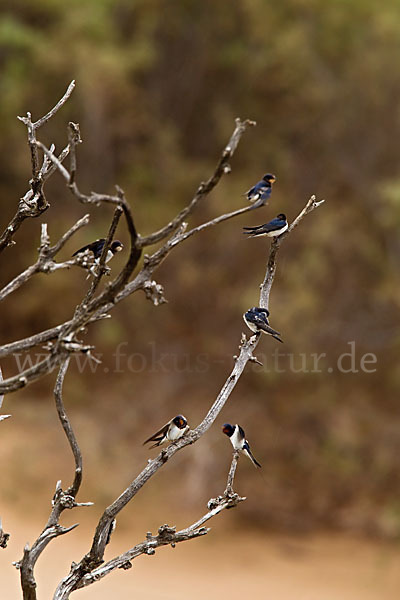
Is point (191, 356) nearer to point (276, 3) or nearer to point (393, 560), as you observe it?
point (393, 560)

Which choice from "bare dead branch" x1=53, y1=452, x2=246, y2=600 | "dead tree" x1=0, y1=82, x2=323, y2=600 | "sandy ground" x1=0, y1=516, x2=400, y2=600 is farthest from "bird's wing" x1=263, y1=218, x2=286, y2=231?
"sandy ground" x1=0, y1=516, x2=400, y2=600

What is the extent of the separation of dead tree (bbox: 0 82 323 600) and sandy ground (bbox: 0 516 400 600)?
4.83 meters

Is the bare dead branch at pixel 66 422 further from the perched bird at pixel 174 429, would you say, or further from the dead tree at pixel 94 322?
the perched bird at pixel 174 429

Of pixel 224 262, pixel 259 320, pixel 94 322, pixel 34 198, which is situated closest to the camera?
pixel 94 322

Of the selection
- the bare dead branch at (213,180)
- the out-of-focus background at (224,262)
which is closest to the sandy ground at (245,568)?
the out-of-focus background at (224,262)

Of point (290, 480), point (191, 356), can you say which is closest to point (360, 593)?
point (290, 480)

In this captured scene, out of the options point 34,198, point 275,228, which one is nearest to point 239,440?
point 275,228

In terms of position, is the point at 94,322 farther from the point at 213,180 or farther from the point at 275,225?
the point at 275,225

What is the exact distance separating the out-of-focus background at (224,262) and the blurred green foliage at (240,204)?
3 centimetres

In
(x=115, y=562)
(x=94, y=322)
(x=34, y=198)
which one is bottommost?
(x=115, y=562)

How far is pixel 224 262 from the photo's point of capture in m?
9.39

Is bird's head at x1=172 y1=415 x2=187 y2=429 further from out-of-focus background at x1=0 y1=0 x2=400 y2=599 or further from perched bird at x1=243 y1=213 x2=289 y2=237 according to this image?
out-of-focus background at x1=0 y1=0 x2=400 y2=599

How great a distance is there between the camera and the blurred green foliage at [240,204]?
8.54 metres

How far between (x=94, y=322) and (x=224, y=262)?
7312 millimetres
